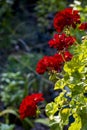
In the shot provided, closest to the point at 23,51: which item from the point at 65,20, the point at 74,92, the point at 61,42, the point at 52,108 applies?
the point at 65,20

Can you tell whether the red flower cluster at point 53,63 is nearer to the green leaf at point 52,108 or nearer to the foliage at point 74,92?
the foliage at point 74,92

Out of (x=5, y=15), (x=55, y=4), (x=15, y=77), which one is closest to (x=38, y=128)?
(x=15, y=77)

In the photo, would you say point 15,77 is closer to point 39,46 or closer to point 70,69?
point 39,46

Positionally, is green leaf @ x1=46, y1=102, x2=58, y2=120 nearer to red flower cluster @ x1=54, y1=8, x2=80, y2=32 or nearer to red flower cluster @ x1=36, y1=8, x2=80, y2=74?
red flower cluster @ x1=36, y1=8, x2=80, y2=74

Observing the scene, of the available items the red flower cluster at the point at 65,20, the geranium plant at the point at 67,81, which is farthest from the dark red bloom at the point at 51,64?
the red flower cluster at the point at 65,20

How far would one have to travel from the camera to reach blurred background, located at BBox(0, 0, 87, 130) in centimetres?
389

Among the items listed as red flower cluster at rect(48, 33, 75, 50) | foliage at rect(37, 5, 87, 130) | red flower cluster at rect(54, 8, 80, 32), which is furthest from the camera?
red flower cluster at rect(54, 8, 80, 32)

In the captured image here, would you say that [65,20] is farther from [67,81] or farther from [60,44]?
[67,81]

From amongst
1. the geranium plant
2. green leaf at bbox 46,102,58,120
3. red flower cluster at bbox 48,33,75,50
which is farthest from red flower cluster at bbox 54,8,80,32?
green leaf at bbox 46,102,58,120

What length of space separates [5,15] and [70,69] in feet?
12.0

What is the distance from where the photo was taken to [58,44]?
2.10 metres

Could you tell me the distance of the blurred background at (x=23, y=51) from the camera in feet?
12.8

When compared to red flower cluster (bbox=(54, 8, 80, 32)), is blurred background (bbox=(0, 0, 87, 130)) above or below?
below

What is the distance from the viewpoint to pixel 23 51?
5312mm
